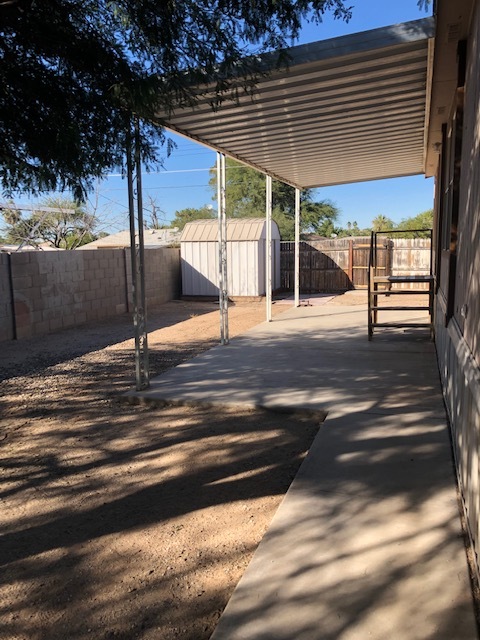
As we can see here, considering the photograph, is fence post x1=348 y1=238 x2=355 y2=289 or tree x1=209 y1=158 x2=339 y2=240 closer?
fence post x1=348 y1=238 x2=355 y2=289

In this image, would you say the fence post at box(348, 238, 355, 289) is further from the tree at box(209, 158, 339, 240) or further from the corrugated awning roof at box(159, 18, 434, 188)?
the tree at box(209, 158, 339, 240)

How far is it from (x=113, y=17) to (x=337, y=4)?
188cm

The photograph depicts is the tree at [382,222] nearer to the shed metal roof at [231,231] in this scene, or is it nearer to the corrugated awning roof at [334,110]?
the shed metal roof at [231,231]

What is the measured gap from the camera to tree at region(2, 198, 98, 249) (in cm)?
2730

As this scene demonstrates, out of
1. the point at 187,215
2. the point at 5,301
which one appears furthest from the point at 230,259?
the point at 187,215

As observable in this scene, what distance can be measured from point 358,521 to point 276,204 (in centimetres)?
3597

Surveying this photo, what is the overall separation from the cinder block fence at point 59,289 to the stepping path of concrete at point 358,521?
531 cm

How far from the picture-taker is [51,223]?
29094 mm

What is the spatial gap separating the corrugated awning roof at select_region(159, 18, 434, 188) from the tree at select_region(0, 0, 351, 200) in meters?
0.60

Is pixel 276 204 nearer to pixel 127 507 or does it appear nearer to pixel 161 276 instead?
pixel 161 276

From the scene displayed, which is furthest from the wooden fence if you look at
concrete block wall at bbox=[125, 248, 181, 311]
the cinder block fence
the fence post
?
the cinder block fence

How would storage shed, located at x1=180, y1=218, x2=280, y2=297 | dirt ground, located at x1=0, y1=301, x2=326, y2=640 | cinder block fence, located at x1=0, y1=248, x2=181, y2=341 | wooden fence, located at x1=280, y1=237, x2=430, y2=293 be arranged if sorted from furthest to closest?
wooden fence, located at x1=280, y1=237, x2=430, y2=293, storage shed, located at x1=180, y1=218, x2=280, y2=297, cinder block fence, located at x1=0, y1=248, x2=181, y2=341, dirt ground, located at x1=0, y1=301, x2=326, y2=640

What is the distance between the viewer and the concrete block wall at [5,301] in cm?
1040

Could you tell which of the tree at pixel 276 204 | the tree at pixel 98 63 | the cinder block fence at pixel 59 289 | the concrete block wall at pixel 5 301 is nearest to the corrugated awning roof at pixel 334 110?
the tree at pixel 98 63
